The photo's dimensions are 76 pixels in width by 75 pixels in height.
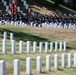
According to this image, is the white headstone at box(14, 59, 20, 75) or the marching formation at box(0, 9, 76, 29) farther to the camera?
the marching formation at box(0, 9, 76, 29)

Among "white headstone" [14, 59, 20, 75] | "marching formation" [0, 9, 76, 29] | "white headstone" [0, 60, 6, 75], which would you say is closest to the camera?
"white headstone" [0, 60, 6, 75]

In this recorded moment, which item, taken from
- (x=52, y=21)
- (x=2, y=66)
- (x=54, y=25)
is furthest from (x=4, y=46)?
(x=52, y=21)

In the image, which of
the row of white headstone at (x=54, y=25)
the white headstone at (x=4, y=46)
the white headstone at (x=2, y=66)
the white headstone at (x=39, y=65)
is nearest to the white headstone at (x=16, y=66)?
the white headstone at (x=2, y=66)

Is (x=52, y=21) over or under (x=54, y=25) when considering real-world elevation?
over

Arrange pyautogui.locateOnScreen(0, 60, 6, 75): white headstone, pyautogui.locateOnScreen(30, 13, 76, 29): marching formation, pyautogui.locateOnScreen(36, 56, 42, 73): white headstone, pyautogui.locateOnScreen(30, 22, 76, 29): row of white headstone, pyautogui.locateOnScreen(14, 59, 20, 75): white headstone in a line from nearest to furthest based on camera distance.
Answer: pyautogui.locateOnScreen(0, 60, 6, 75): white headstone < pyautogui.locateOnScreen(14, 59, 20, 75): white headstone < pyautogui.locateOnScreen(36, 56, 42, 73): white headstone < pyautogui.locateOnScreen(30, 22, 76, 29): row of white headstone < pyautogui.locateOnScreen(30, 13, 76, 29): marching formation

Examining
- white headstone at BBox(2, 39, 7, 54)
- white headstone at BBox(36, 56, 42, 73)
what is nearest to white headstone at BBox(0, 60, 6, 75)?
white headstone at BBox(36, 56, 42, 73)

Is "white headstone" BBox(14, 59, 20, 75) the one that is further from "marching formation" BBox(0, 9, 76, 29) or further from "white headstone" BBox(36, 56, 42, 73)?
"marching formation" BBox(0, 9, 76, 29)

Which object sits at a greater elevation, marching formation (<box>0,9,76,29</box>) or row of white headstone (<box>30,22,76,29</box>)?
marching formation (<box>0,9,76,29</box>)

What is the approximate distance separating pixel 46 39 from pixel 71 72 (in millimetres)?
11355

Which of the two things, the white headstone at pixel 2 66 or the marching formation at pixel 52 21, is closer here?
the white headstone at pixel 2 66

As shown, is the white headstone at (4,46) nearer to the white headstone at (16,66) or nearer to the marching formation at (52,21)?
the white headstone at (16,66)

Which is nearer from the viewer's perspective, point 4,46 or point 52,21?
point 4,46

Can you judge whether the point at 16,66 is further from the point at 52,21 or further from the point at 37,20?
the point at 52,21

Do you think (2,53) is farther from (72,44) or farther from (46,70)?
(72,44)
